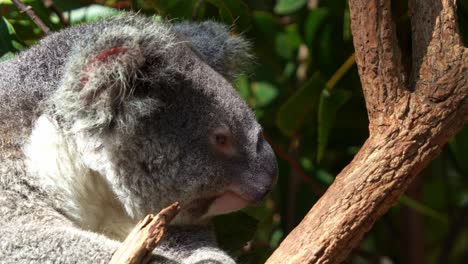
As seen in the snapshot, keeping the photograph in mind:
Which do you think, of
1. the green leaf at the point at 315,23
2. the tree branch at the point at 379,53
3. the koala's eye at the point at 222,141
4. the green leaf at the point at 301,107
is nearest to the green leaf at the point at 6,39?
the koala's eye at the point at 222,141

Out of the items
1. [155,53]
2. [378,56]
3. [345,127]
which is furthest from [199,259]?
[345,127]

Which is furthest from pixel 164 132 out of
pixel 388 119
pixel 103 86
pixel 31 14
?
pixel 31 14

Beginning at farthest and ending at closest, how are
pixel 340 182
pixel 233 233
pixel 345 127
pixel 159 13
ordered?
pixel 345 127 → pixel 159 13 → pixel 233 233 → pixel 340 182

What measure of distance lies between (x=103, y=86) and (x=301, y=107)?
1.37 m

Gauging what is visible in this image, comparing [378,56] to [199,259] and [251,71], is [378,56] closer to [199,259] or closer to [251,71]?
[199,259]

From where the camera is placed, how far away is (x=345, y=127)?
189 inches

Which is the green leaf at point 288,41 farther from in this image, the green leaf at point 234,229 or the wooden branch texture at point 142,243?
the wooden branch texture at point 142,243

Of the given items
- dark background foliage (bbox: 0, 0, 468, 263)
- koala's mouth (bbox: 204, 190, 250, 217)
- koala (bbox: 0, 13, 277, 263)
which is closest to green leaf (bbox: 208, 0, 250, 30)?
dark background foliage (bbox: 0, 0, 468, 263)

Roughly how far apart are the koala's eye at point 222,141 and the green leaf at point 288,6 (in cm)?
144

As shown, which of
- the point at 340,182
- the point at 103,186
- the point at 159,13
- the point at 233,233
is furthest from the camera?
the point at 159,13

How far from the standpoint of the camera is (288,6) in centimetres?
432

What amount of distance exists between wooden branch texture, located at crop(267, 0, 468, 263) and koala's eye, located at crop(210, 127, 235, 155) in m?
0.53

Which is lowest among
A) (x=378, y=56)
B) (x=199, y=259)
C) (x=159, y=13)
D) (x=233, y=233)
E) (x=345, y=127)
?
(x=345, y=127)

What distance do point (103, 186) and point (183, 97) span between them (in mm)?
433
